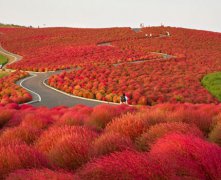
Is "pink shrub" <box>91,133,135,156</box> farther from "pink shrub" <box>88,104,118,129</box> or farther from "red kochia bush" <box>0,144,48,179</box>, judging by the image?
"pink shrub" <box>88,104,118,129</box>

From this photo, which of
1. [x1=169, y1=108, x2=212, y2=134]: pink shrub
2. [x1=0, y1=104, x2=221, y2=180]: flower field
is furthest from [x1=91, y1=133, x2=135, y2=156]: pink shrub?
[x1=169, y1=108, x2=212, y2=134]: pink shrub

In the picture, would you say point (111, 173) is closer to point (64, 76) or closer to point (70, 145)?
point (70, 145)

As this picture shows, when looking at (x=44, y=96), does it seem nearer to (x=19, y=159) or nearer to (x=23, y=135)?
(x=23, y=135)

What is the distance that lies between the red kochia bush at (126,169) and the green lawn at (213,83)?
26.0m

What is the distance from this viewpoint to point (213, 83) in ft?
111

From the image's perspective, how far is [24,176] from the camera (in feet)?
15.4

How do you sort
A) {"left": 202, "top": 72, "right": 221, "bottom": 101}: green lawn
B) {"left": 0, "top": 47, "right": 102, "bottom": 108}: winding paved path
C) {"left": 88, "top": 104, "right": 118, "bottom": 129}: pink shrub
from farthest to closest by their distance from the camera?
{"left": 202, "top": 72, "right": 221, "bottom": 101}: green lawn < {"left": 0, "top": 47, "right": 102, "bottom": 108}: winding paved path < {"left": 88, "top": 104, "right": 118, "bottom": 129}: pink shrub

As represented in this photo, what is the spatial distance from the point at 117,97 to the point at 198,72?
16.6 meters

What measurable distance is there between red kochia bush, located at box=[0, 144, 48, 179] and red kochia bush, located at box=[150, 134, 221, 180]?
1.91 metres

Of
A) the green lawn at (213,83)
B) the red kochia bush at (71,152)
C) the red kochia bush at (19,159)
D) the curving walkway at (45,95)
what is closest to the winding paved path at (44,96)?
the curving walkway at (45,95)

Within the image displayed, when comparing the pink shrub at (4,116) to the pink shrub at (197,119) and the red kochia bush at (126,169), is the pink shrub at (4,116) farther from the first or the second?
the red kochia bush at (126,169)

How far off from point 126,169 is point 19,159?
2.11 meters

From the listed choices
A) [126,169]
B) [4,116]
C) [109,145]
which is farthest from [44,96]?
[126,169]

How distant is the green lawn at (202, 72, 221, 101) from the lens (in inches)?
1211
